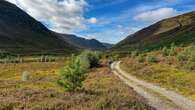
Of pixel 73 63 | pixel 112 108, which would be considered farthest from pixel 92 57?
pixel 112 108

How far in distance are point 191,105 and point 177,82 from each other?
20654 millimetres

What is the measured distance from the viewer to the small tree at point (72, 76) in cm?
3672

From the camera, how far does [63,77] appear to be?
38188 mm

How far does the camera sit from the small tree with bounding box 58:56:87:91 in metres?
36.7

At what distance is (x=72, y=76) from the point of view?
3775cm

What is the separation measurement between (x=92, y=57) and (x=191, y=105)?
265 feet

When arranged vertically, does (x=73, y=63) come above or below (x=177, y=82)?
above

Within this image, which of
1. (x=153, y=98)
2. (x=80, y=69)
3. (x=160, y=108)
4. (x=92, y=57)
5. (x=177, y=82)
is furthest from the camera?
(x=92, y=57)

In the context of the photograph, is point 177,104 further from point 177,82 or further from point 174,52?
point 174,52

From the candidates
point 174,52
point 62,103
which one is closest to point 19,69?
point 174,52

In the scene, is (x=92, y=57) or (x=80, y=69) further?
(x=92, y=57)

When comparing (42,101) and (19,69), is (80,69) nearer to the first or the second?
(42,101)

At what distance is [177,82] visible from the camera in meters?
50.0

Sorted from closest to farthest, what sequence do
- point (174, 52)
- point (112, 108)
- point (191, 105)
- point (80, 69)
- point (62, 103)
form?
point (112, 108) < point (62, 103) < point (191, 105) < point (80, 69) < point (174, 52)
